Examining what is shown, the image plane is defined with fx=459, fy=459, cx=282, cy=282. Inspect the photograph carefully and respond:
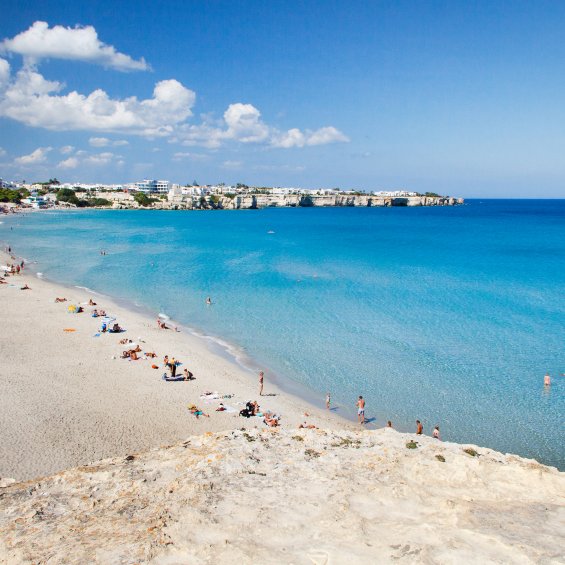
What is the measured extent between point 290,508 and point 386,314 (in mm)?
25183

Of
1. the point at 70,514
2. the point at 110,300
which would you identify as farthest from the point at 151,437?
the point at 110,300

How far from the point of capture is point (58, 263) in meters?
51.0

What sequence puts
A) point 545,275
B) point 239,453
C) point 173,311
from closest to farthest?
point 239,453 < point 173,311 < point 545,275

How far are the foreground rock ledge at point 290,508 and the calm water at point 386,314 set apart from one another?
7.91 metres

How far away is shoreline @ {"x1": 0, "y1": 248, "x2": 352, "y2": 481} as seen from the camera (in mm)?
14102

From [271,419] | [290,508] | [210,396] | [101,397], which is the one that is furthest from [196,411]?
[290,508]

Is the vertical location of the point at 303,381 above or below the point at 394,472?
below

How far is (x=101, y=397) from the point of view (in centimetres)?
1767

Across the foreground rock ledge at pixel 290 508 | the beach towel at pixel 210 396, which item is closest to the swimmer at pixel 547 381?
the foreground rock ledge at pixel 290 508

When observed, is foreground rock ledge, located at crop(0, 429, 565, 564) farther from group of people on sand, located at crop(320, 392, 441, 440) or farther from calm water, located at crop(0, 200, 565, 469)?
calm water, located at crop(0, 200, 565, 469)

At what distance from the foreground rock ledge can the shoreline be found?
482cm

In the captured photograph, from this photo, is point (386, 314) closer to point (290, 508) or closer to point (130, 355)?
point (130, 355)

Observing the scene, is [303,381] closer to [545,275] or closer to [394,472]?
[394,472]

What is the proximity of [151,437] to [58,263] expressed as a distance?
42.1 metres
